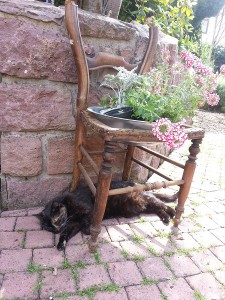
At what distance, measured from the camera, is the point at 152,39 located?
1.92 m

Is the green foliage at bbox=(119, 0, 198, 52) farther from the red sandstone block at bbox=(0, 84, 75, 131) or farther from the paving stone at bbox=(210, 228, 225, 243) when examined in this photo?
the paving stone at bbox=(210, 228, 225, 243)

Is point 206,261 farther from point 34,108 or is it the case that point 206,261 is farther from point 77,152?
point 34,108

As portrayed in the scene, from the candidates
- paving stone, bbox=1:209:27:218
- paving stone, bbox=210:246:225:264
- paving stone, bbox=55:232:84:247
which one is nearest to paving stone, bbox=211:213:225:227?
paving stone, bbox=210:246:225:264

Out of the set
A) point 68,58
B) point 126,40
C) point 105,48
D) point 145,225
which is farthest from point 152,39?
point 145,225

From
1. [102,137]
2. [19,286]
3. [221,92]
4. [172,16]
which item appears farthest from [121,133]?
[221,92]

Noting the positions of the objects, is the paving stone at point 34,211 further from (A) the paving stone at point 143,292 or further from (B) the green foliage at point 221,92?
(B) the green foliage at point 221,92

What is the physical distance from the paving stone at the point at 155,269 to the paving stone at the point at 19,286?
1.88 feet

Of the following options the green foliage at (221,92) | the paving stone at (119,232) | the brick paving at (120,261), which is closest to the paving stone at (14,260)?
the brick paving at (120,261)

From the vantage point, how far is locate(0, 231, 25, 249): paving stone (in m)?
1.55

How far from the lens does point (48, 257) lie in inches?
59.2

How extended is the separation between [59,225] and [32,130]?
64cm

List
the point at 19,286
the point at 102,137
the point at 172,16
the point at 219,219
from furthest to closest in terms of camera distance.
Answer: the point at 172,16 < the point at 219,219 < the point at 102,137 < the point at 19,286

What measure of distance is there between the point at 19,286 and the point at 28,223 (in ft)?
1.75

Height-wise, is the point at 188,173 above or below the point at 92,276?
above
